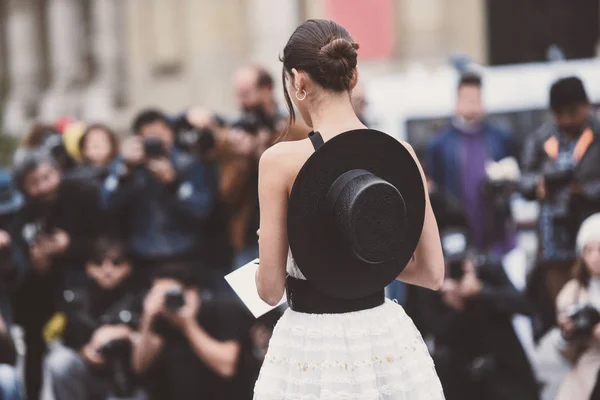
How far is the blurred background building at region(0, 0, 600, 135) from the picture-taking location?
19547mm

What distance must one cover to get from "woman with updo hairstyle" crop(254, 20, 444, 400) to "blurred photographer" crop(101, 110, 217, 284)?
370cm

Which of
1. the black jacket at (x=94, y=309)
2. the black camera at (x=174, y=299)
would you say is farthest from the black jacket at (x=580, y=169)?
the black jacket at (x=94, y=309)

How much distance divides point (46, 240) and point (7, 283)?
3.08 feet

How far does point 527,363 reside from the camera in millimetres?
6586

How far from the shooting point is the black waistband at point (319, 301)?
11.2 feet

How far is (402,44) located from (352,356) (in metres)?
16.8

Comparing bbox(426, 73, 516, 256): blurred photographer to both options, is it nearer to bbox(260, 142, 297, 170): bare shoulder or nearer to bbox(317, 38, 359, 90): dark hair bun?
bbox(317, 38, 359, 90): dark hair bun

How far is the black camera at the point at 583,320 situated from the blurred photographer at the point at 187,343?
1.97 m

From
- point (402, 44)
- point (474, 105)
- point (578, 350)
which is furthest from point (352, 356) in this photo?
point (402, 44)

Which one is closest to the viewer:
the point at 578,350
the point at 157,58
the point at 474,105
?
the point at 578,350

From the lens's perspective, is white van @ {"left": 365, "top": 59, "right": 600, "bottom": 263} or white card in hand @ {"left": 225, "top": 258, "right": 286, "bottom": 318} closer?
white card in hand @ {"left": 225, "top": 258, "right": 286, "bottom": 318}

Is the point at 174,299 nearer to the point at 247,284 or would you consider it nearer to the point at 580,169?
the point at 580,169

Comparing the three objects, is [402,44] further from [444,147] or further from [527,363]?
[527,363]

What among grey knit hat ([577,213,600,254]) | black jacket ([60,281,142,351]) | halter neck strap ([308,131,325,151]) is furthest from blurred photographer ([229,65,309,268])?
halter neck strap ([308,131,325,151])
